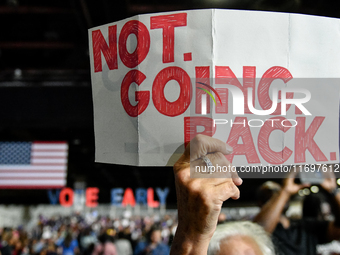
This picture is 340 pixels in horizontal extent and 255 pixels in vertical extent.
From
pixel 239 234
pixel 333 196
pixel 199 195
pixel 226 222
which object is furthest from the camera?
pixel 333 196

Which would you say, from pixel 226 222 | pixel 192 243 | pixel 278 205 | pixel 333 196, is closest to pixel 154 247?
pixel 278 205

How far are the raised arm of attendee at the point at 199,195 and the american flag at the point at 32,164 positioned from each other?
198 inches

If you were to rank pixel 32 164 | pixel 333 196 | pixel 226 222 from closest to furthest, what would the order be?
pixel 226 222
pixel 333 196
pixel 32 164

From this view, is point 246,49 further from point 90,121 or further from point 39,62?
point 39,62

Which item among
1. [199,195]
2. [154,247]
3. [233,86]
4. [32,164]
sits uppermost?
[233,86]

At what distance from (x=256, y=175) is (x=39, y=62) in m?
6.42

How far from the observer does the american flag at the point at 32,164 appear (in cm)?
531

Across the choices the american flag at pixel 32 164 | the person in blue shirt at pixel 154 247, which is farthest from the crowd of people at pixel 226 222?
the american flag at pixel 32 164

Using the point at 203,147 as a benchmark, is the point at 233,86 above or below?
above

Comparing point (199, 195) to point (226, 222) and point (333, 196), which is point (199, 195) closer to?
point (226, 222)

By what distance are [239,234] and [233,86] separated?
0.55 meters

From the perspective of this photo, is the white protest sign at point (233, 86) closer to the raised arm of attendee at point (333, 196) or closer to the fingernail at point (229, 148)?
the fingernail at point (229, 148)

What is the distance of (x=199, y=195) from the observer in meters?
0.74

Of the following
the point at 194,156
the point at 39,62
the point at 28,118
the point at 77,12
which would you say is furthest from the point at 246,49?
the point at 39,62
